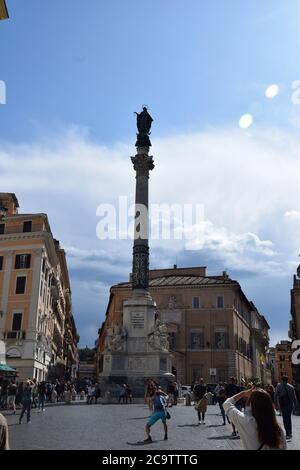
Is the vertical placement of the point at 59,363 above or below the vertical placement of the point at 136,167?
below

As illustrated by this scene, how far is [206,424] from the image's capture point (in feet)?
49.3

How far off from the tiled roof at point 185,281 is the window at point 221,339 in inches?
219

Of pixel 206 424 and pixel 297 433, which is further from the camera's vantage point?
pixel 206 424

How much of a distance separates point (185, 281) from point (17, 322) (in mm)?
24069

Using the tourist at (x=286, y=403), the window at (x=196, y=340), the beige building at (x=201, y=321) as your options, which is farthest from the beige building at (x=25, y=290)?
the tourist at (x=286, y=403)

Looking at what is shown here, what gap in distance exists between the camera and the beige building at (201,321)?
169ft

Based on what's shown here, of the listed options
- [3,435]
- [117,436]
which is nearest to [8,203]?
[117,436]

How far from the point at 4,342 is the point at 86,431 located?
85.8ft

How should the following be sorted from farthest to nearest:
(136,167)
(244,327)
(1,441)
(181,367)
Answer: (244,327)
(181,367)
(136,167)
(1,441)

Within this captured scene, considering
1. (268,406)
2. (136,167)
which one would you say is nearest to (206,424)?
(268,406)

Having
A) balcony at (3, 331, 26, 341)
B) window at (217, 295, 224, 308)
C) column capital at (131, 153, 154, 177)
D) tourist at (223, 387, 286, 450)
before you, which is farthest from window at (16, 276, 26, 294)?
tourist at (223, 387, 286, 450)

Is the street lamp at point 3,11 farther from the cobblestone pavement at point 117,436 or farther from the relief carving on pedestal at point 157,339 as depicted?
the relief carving on pedestal at point 157,339

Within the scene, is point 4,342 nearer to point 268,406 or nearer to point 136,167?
point 136,167

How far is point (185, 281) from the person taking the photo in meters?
57.3
